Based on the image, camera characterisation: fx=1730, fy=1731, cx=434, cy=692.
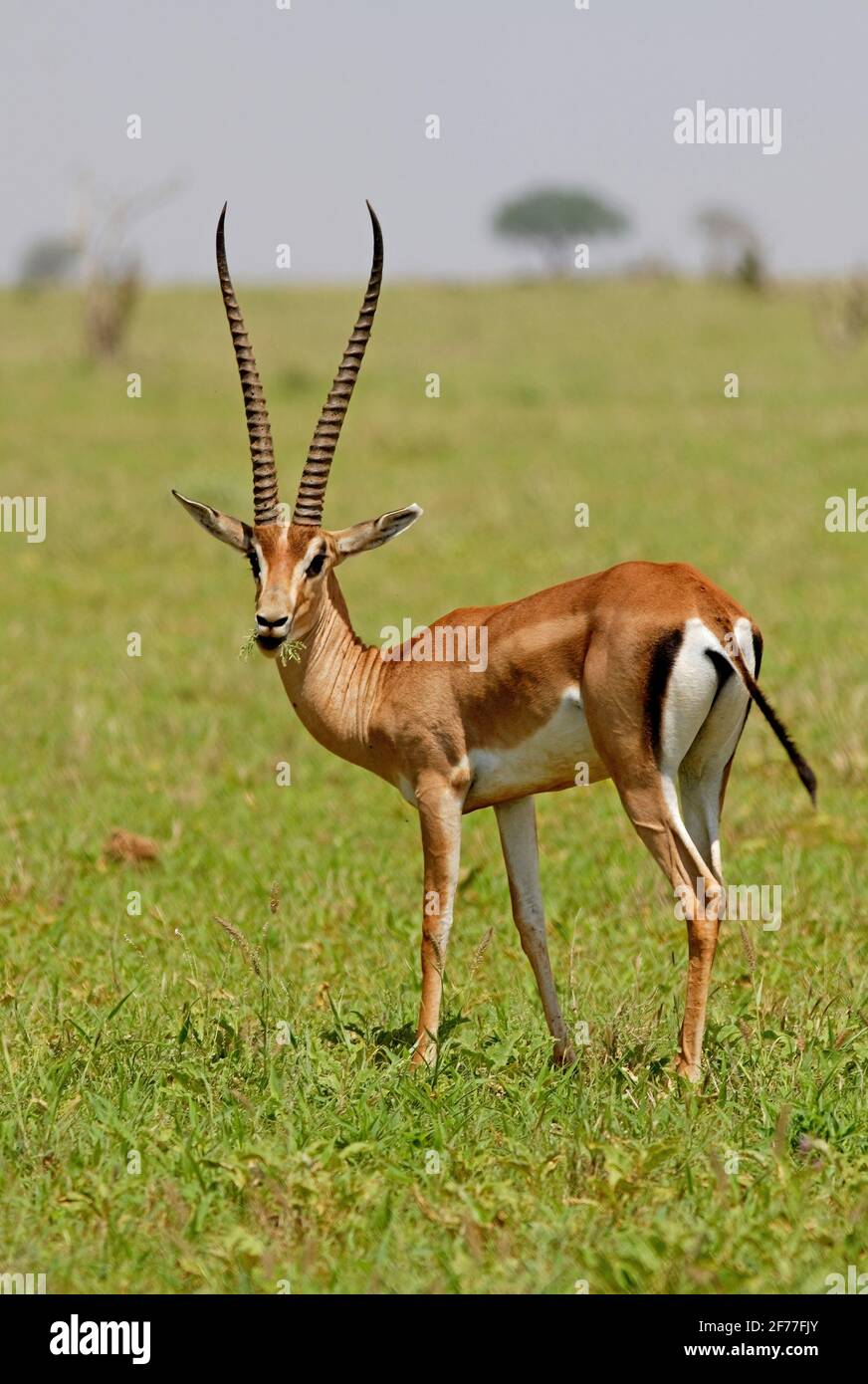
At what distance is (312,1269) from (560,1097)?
1001mm

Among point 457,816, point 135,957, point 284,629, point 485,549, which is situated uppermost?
point 485,549

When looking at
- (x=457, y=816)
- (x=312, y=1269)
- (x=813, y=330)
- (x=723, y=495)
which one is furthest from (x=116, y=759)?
(x=813, y=330)

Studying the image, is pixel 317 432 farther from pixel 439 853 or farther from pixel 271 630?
pixel 439 853

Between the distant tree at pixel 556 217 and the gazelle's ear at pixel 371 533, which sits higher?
the distant tree at pixel 556 217

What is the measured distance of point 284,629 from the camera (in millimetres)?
4773

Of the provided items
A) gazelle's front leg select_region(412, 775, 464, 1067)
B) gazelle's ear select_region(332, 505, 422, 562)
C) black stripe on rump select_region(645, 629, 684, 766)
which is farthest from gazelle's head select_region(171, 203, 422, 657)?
black stripe on rump select_region(645, 629, 684, 766)

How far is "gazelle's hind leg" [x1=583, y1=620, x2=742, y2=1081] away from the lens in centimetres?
454

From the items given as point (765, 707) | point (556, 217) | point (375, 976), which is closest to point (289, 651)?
point (375, 976)

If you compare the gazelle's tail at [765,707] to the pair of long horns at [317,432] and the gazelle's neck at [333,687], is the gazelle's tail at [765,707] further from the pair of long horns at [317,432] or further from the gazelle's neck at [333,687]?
the pair of long horns at [317,432]

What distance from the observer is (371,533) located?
5168 millimetres

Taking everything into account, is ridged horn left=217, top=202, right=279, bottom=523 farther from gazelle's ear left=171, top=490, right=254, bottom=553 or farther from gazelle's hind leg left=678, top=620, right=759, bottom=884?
gazelle's hind leg left=678, top=620, right=759, bottom=884

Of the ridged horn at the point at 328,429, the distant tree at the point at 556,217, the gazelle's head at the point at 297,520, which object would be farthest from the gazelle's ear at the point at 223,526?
the distant tree at the point at 556,217

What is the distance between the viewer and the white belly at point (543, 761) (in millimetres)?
4781

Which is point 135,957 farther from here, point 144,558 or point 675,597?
point 144,558
